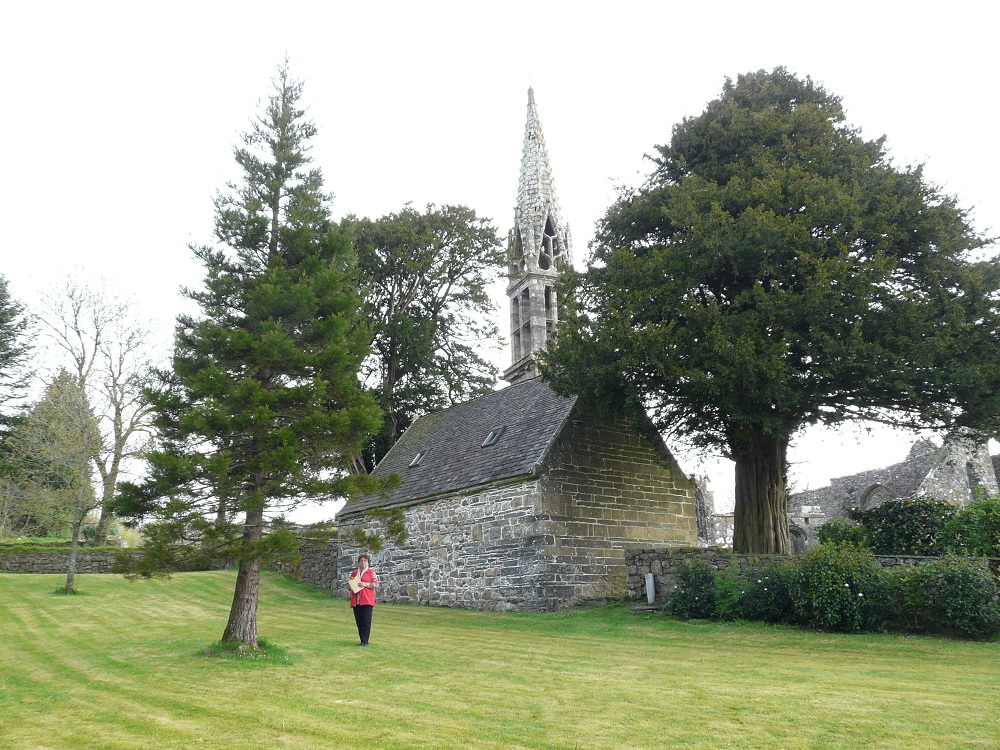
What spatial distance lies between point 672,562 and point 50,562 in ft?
73.7

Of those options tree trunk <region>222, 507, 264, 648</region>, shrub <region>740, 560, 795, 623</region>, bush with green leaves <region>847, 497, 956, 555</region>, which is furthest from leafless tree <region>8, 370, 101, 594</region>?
bush with green leaves <region>847, 497, 956, 555</region>

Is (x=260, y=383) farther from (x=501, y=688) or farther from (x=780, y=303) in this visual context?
(x=780, y=303)

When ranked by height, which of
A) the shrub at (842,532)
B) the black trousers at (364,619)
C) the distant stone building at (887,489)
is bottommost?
the black trousers at (364,619)

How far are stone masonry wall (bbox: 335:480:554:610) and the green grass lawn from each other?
9.25ft

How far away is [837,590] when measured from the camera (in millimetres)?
12742

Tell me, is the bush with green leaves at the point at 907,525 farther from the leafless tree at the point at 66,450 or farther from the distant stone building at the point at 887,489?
the leafless tree at the point at 66,450

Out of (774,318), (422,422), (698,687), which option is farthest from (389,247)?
(698,687)

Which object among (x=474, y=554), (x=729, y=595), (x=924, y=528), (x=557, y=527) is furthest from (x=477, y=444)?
(x=924, y=528)

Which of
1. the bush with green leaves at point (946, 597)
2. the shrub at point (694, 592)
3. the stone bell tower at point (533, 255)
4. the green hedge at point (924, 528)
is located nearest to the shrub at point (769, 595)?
the shrub at point (694, 592)

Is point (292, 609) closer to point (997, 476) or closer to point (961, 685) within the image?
point (961, 685)

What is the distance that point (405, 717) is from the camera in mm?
6695

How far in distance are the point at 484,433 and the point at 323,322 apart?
11.9 m

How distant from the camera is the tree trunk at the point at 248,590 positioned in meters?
10.6

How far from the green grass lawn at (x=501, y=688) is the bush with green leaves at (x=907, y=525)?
22.2 feet
